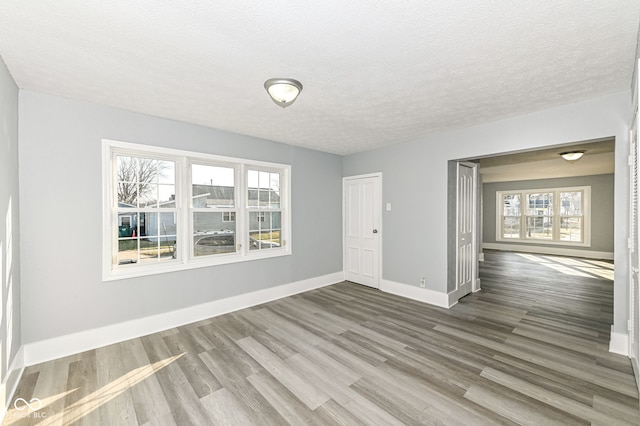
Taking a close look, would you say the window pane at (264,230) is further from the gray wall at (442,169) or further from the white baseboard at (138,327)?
the gray wall at (442,169)

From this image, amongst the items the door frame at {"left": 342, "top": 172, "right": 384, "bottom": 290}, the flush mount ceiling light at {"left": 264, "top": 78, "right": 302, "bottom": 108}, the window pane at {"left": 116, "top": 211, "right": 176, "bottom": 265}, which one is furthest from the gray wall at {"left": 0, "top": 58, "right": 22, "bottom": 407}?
the door frame at {"left": 342, "top": 172, "right": 384, "bottom": 290}

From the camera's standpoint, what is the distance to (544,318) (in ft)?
11.8

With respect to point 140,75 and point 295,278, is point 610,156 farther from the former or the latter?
point 140,75

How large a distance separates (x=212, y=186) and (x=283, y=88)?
2.05 m

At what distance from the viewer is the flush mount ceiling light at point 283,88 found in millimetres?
2299

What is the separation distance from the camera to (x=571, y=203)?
8461 mm

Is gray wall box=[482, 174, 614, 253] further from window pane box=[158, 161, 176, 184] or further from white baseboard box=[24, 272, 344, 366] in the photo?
window pane box=[158, 161, 176, 184]

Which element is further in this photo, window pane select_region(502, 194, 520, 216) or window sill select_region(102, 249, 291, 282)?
window pane select_region(502, 194, 520, 216)

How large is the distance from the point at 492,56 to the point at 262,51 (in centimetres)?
171

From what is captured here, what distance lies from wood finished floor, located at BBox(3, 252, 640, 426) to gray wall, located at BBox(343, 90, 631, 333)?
78 cm

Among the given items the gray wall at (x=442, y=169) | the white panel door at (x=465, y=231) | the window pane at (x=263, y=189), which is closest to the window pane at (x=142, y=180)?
the window pane at (x=263, y=189)

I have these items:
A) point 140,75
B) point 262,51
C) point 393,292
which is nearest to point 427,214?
point 393,292

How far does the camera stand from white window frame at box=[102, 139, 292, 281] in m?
2.96
